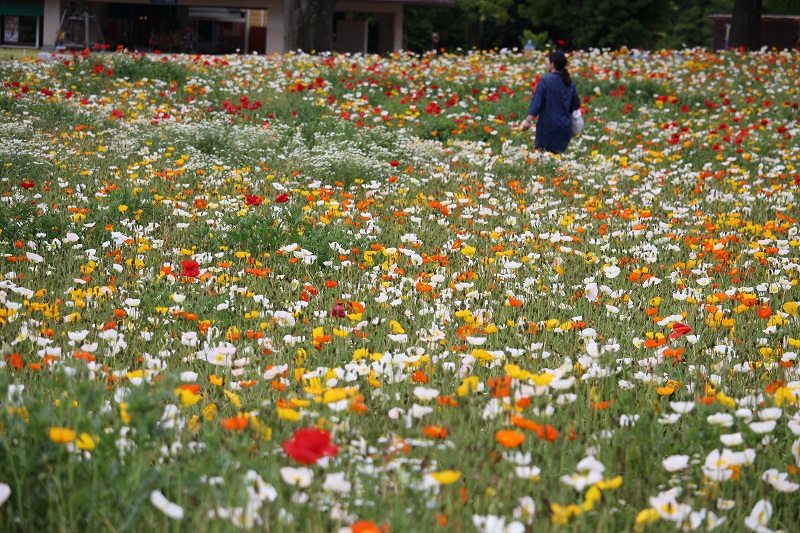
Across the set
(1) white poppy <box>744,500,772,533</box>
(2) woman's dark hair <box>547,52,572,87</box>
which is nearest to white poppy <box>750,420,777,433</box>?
(1) white poppy <box>744,500,772,533</box>

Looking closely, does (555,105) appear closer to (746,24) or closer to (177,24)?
(746,24)

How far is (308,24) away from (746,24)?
1252 centimetres

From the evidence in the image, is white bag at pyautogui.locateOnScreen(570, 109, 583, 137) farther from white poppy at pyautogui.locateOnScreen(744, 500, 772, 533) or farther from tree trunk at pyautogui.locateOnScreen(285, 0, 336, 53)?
tree trunk at pyautogui.locateOnScreen(285, 0, 336, 53)

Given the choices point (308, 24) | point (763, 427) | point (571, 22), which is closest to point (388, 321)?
point (763, 427)

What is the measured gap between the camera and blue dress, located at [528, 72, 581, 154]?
11.2 metres

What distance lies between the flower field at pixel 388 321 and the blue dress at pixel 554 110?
31cm

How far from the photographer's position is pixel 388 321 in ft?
15.6

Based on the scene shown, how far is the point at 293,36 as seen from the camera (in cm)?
2155

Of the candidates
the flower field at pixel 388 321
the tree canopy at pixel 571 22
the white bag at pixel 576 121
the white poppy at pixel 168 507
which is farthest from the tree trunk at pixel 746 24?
the white poppy at pixel 168 507

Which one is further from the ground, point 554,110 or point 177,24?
point 177,24

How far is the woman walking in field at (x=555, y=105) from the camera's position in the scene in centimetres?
1120

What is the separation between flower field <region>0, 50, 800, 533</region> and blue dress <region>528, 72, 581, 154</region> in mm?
315

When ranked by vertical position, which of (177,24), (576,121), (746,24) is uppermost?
(746,24)

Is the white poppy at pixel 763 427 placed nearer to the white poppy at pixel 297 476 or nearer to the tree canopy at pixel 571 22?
the white poppy at pixel 297 476
